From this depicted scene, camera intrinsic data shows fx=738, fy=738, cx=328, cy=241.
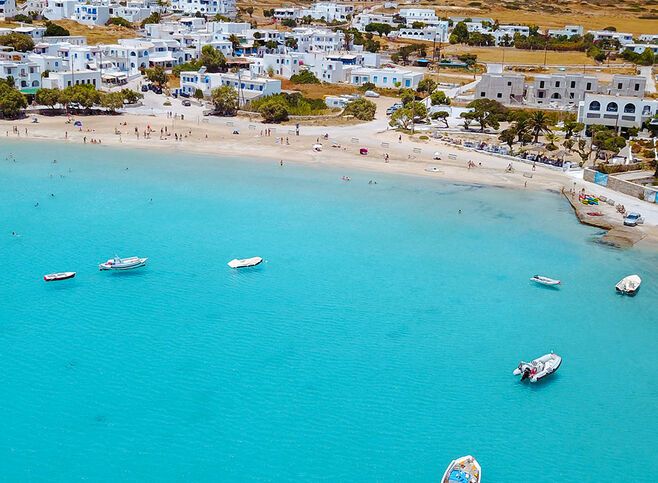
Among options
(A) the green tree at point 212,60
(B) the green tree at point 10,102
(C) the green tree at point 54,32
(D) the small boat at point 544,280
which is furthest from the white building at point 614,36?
(D) the small boat at point 544,280

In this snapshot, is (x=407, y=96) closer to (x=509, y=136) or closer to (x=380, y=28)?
(x=509, y=136)

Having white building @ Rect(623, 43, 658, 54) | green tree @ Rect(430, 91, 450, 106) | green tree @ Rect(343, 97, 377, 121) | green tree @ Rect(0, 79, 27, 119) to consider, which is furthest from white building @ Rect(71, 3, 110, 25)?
white building @ Rect(623, 43, 658, 54)

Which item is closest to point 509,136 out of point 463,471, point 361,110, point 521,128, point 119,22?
point 521,128

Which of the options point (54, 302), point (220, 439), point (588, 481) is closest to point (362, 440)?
point (220, 439)

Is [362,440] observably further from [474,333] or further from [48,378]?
[48,378]

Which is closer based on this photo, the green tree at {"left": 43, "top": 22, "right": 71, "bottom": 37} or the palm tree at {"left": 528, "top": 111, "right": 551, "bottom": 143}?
the palm tree at {"left": 528, "top": 111, "right": 551, "bottom": 143}

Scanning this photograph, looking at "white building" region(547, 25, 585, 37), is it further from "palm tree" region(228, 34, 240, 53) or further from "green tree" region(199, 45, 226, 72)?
"green tree" region(199, 45, 226, 72)
